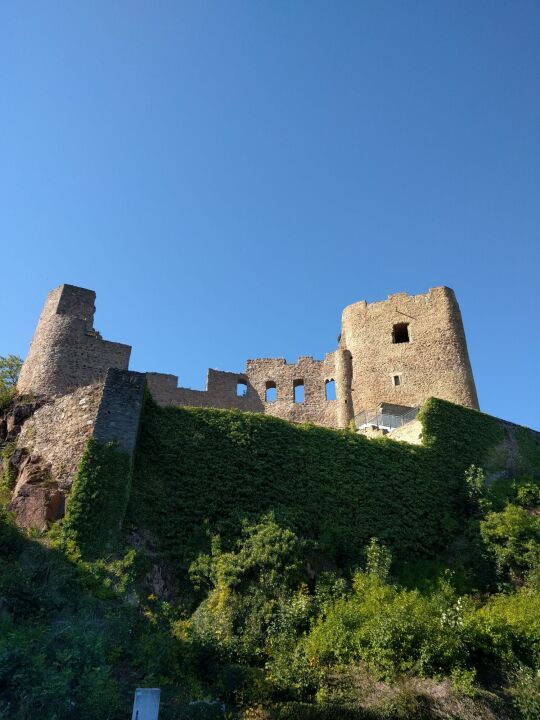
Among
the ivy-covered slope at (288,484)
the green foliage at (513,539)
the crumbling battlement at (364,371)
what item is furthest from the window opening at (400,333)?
the green foliage at (513,539)

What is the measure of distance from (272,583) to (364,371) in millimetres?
17295

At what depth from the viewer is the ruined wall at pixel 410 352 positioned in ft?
88.7

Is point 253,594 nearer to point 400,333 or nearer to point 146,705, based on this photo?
point 146,705

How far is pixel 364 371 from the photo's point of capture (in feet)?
94.0

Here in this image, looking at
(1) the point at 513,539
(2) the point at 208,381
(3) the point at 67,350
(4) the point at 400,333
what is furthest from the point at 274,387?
(1) the point at 513,539

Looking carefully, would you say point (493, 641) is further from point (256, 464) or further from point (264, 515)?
point (256, 464)

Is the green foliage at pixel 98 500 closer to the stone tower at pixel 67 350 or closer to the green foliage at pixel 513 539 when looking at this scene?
the stone tower at pixel 67 350

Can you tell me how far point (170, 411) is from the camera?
16.4m

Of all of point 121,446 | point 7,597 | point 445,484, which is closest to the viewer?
point 7,597

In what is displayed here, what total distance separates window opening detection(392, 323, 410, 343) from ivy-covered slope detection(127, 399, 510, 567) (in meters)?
10.6

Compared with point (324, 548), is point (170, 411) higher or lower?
higher

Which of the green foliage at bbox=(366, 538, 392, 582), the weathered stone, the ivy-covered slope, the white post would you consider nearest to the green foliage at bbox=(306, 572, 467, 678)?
the green foliage at bbox=(366, 538, 392, 582)

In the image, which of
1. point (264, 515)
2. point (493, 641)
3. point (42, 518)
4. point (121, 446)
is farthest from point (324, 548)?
point (42, 518)

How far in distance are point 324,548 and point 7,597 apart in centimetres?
714
